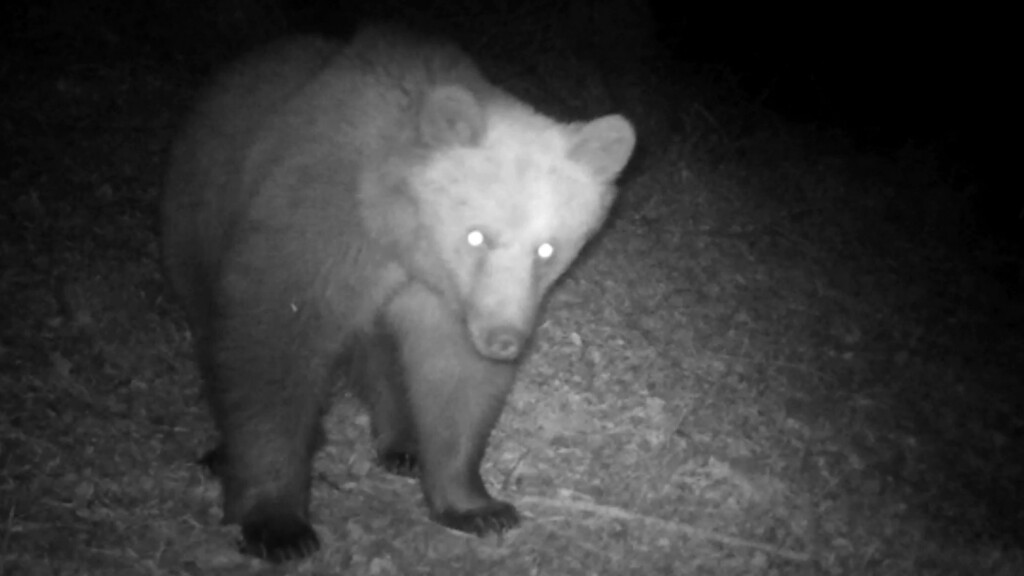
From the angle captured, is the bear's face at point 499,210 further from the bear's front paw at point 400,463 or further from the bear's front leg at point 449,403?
the bear's front paw at point 400,463

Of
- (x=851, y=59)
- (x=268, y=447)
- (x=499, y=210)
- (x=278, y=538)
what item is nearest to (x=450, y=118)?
(x=499, y=210)

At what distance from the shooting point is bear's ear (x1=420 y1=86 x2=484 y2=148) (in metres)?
4.03

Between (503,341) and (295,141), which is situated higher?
(295,141)

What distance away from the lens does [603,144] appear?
170 inches

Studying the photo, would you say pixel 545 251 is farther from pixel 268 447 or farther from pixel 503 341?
pixel 268 447

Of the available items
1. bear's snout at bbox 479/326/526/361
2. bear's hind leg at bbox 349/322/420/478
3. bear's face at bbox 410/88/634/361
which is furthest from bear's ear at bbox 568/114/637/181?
bear's hind leg at bbox 349/322/420/478

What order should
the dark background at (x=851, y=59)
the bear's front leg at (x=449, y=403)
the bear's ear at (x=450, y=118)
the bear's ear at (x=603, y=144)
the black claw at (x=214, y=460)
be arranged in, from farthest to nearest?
the dark background at (x=851, y=59)
the black claw at (x=214, y=460)
the bear's front leg at (x=449, y=403)
the bear's ear at (x=603, y=144)
the bear's ear at (x=450, y=118)

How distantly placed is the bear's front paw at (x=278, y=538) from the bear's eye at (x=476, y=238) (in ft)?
4.02

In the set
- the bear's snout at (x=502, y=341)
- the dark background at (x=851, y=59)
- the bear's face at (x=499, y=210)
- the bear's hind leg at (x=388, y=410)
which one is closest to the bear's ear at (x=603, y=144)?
the bear's face at (x=499, y=210)

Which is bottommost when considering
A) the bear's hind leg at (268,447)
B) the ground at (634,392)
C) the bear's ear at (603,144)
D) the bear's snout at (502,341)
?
the ground at (634,392)

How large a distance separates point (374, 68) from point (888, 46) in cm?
638

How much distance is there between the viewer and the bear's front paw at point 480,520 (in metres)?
4.62

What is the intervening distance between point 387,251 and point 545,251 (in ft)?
1.92

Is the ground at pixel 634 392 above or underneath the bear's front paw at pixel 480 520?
underneath
